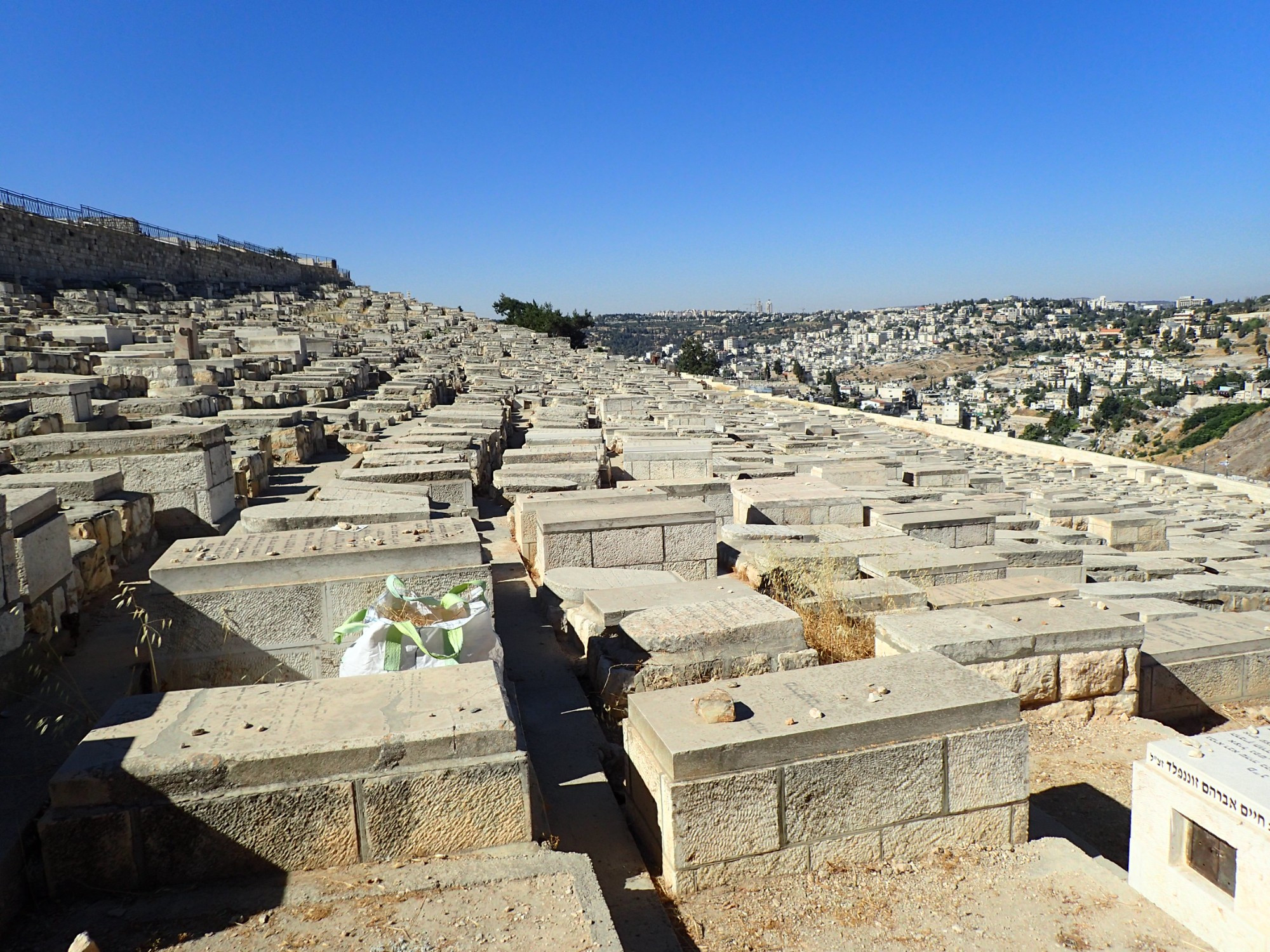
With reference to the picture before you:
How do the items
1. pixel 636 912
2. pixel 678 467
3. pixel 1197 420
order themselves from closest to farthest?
pixel 636 912, pixel 678 467, pixel 1197 420

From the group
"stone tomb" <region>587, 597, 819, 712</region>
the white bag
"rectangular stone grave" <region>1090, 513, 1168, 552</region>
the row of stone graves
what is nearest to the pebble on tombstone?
the row of stone graves

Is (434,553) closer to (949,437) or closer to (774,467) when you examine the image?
(774,467)

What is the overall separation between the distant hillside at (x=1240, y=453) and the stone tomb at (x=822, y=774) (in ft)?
139

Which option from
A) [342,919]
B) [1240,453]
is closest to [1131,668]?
[342,919]

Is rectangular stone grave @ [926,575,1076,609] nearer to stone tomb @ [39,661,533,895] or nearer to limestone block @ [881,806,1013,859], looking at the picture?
limestone block @ [881,806,1013,859]

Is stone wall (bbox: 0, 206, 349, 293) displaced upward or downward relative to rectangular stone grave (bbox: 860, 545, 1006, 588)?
upward

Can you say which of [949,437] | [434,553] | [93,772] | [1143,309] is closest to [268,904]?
[93,772]

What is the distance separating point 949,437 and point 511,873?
24.8 m

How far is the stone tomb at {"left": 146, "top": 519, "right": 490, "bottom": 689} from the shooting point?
3.55 m

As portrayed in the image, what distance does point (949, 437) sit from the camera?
25031 mm

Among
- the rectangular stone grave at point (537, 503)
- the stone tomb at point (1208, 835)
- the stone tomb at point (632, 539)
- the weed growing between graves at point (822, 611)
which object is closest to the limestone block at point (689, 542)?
the stone tomb at point (632, 539)

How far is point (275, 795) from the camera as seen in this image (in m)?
2.30

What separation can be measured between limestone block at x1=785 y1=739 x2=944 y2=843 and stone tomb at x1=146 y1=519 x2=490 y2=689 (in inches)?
66.6

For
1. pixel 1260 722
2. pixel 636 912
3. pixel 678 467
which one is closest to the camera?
pixel 636 912
